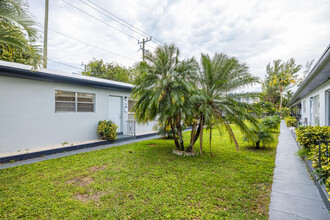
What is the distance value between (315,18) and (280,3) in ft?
5.15

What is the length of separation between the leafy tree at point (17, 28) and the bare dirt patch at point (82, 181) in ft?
10.1

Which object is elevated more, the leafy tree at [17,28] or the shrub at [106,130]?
the leafy tree at [17,28]

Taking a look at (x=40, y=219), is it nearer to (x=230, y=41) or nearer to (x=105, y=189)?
(x=105, y=189)

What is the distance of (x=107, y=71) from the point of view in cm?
2639

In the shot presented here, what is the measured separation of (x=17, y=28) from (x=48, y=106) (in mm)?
3919

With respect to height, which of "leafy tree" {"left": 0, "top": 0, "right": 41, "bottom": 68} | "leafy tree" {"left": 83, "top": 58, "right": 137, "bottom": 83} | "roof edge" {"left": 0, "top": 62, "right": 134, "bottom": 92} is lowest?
"roof edge" {"left": 0, "top": 62, "right": 134, "bottom": 92}

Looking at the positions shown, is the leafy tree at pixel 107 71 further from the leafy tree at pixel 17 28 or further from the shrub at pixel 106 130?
the leafy tree at pixel 17 28

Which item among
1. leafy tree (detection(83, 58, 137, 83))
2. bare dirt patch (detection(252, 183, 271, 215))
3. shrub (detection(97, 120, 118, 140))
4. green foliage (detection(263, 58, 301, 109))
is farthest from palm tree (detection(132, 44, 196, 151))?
green foliage (detection(263, 58, 301, 109))

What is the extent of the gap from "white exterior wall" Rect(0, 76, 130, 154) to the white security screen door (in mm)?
1273

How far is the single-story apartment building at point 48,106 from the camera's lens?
564cm

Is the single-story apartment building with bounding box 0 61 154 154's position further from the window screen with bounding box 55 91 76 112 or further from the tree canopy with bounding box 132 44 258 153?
the tree canopy with bounding box 132 44 258 153

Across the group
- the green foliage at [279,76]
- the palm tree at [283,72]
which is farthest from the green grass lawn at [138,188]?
the palm tree at [283,72]

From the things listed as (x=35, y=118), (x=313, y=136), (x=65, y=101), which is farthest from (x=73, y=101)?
(x=313, y=136)

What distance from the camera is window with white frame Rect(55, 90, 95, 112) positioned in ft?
23.1
